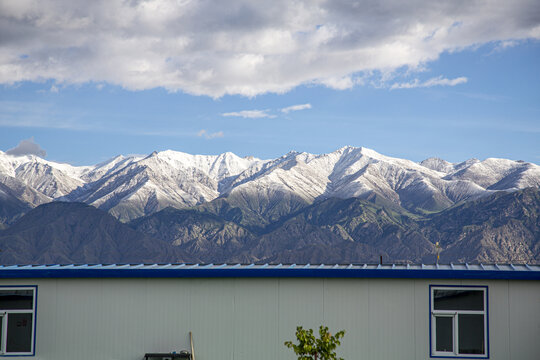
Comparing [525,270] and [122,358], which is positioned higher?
[525,270]

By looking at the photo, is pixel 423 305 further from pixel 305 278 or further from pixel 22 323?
pixel 22 323

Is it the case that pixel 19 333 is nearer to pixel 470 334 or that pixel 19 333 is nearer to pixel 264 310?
pixel 264 310

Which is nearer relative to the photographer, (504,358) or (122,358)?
(504,358)

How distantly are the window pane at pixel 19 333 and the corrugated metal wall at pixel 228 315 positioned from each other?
29 cm

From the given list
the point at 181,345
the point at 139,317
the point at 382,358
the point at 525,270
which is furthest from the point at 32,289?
the point at 525,270

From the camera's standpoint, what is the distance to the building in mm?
17578

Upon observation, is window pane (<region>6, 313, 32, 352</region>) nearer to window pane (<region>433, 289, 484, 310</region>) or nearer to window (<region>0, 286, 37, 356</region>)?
window (<region>0, 286, 37, 356</region>)

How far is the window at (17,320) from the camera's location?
18.7 metres

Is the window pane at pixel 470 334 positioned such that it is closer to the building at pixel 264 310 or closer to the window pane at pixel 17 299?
the building at pixel 264 310

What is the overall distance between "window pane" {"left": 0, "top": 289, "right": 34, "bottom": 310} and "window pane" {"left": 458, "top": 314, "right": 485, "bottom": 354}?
12.0 meters

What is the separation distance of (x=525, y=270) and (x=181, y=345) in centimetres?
963

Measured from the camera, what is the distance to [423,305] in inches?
709

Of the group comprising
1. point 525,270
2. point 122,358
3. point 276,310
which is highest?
point 525,270

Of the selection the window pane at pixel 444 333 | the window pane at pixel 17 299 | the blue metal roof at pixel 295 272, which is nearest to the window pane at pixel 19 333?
the window pane at pixel 17 299
